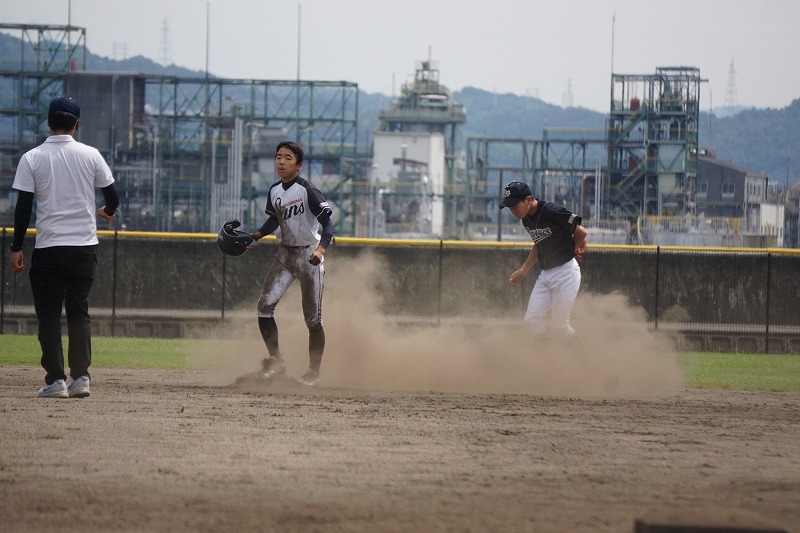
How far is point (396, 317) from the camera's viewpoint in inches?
844

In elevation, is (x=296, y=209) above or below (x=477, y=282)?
above

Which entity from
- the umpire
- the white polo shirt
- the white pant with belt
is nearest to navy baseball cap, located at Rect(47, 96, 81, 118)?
the umpire

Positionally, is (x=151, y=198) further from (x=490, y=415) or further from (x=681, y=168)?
(x=490, y=415)

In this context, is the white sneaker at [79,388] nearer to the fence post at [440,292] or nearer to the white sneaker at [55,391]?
the white sneaker at [55,391]

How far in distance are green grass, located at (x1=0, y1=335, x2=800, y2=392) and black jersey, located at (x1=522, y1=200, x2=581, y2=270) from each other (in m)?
3.00

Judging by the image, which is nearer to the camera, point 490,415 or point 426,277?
point 490,415

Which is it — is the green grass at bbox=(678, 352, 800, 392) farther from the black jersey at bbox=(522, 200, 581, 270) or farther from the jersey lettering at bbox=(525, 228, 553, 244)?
the jersey lettering at bbox=(525, 228, 553, 244)

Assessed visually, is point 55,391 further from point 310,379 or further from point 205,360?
point 205,360

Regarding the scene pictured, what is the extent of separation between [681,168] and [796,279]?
208ft

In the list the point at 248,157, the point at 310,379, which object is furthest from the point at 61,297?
the point at 248,157

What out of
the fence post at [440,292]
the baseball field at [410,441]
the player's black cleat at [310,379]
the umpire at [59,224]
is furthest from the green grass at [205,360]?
the umpire at [59,224]

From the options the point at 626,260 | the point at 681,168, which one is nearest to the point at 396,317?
the point at 626,260

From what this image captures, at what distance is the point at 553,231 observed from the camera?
36.6 ft

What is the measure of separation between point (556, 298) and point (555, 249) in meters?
0.50
